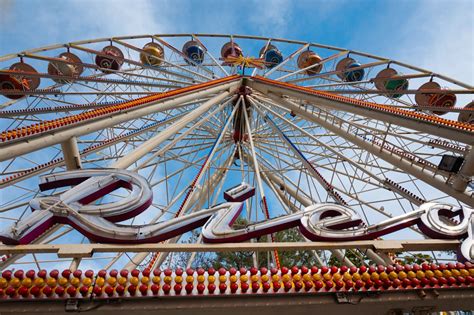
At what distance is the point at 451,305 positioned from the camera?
5113 millimetres

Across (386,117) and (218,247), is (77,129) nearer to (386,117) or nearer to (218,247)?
(218,247)

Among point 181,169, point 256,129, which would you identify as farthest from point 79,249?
point 256,129

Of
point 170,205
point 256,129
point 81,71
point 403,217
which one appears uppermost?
point 81,71

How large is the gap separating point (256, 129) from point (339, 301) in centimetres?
1261

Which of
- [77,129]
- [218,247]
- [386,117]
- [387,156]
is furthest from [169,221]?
[387,156]

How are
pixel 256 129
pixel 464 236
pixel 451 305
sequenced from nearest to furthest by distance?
pixel 451 305, pixel 464 236, pixel 256 129

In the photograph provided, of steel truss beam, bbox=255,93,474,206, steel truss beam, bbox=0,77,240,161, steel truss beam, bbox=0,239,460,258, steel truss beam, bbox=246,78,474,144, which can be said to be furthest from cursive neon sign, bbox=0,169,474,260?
steel truss beam, bbox=246,78,474,144

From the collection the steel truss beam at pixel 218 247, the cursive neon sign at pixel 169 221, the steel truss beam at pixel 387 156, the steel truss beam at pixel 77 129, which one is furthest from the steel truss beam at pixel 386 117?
the steel truss beam at pixel 77 129

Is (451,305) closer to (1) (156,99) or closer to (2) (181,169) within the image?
(1) (156,99)

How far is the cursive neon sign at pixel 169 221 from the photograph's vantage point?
5.20m

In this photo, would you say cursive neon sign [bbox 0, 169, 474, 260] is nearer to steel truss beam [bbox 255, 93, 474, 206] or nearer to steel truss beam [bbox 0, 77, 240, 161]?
steel truss beam [bbox 0, 77, 240, 161]

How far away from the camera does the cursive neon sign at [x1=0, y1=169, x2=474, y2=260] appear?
5.20m

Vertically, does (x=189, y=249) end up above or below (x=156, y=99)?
below

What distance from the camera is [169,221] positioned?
5613 mm
